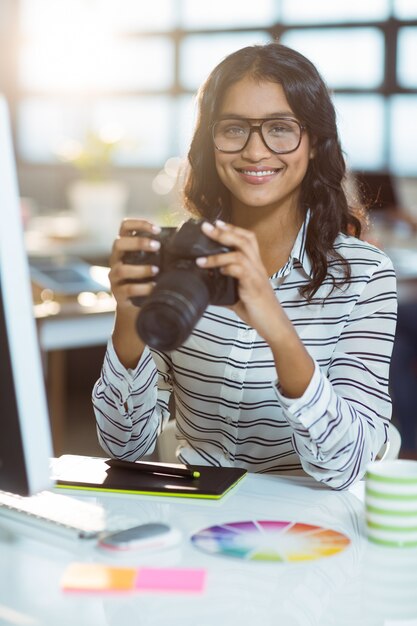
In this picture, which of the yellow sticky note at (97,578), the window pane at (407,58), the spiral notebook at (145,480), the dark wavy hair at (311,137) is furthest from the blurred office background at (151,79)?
the yellow sticky note at (97,578)

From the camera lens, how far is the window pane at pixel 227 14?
7.56 m

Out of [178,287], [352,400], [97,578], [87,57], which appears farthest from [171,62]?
[97,578]

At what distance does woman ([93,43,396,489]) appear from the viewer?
4.65 feet

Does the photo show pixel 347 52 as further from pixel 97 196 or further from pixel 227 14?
pixel 97 196

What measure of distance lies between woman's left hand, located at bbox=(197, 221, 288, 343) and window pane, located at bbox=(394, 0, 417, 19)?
6226 millimetres

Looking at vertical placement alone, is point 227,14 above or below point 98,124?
above

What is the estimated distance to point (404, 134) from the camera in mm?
7090

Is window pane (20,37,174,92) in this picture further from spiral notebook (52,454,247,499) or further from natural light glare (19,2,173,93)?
spiral notebook (52,454,247,499)

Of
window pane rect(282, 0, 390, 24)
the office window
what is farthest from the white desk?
window pane rect(282, 0, 390, 24)

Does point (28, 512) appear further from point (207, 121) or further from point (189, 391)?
point (207, 121)

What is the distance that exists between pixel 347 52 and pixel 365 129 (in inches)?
22.9

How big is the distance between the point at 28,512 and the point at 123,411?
319 mm

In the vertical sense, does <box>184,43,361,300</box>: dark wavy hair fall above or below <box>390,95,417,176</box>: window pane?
above

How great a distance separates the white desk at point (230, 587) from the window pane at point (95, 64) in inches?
289
